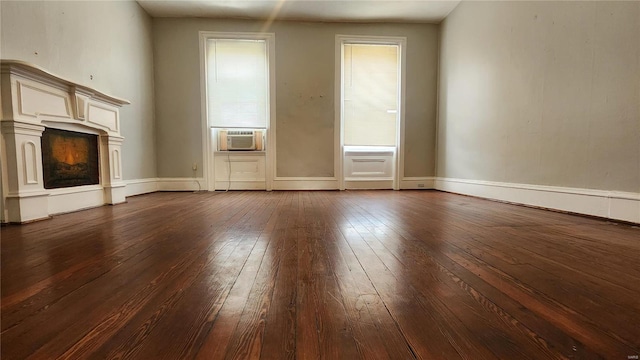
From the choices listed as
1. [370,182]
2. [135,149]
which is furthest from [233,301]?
[370,182]

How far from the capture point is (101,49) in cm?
347

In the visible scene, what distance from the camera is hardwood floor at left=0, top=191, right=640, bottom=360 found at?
708 millimetres

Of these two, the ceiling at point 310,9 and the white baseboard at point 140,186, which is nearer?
the white baseboard at point 140,186

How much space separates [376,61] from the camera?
5148mm

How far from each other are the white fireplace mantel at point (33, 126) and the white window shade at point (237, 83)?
206 cm

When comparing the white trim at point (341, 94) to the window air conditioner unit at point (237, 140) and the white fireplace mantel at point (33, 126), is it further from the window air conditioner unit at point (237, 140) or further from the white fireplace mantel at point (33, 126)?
the white fireplace mantel at point (33, 126)

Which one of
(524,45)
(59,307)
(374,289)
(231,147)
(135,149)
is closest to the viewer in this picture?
(59,307)

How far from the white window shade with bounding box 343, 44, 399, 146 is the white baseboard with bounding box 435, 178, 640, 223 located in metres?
1.84

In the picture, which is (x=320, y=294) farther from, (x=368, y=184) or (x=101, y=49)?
(x=368, y=184)

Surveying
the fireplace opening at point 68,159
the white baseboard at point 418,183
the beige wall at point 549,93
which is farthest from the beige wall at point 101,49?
the beige wall at point 549,93

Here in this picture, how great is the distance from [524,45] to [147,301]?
13.0ft

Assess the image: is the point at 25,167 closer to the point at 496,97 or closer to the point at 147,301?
the point at 147,301

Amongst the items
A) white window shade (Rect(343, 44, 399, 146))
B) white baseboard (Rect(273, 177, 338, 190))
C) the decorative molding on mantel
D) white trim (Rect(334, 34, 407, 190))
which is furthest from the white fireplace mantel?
white window shade (Rect(343, 44, 399, 146))

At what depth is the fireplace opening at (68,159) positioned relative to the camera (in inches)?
101
